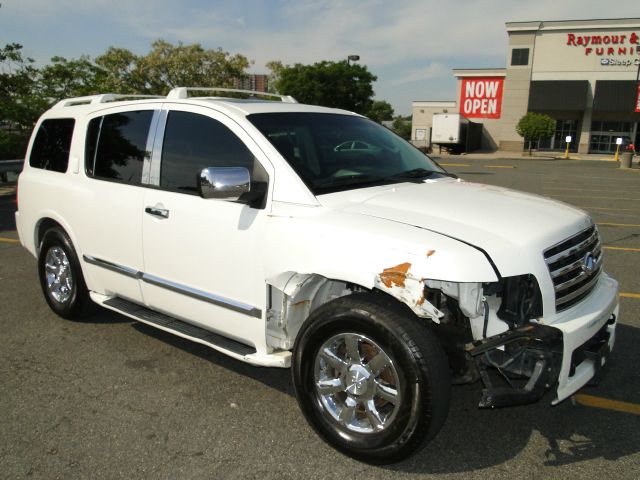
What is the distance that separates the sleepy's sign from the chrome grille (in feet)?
169

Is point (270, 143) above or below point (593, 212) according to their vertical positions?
above

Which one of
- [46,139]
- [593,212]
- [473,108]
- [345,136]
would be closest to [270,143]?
[345,136]

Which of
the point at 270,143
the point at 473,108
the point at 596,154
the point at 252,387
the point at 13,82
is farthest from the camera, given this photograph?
the point at 473,108

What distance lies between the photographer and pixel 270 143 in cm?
329

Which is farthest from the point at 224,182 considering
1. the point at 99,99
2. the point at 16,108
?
the point at 16,108

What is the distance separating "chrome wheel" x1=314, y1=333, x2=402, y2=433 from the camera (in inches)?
108

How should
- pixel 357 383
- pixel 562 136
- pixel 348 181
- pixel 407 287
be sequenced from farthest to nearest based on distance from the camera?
pixel 562 136
pixel 348 181
pixel 357 383
pixel 407 287

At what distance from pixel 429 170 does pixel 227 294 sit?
1.84 metres

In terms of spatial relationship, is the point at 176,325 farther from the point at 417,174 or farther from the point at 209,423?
the point at 417,174

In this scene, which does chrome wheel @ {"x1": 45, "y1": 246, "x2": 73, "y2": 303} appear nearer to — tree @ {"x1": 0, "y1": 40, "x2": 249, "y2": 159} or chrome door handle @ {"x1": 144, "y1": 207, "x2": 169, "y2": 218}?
chrome door handle @ {"x1": 144, "y1": 207, "x2": 169, "y2": 218}

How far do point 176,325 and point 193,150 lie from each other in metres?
1.21

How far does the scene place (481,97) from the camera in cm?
5153

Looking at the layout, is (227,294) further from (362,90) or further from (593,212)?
(362,90)

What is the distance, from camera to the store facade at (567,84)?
150 ft
